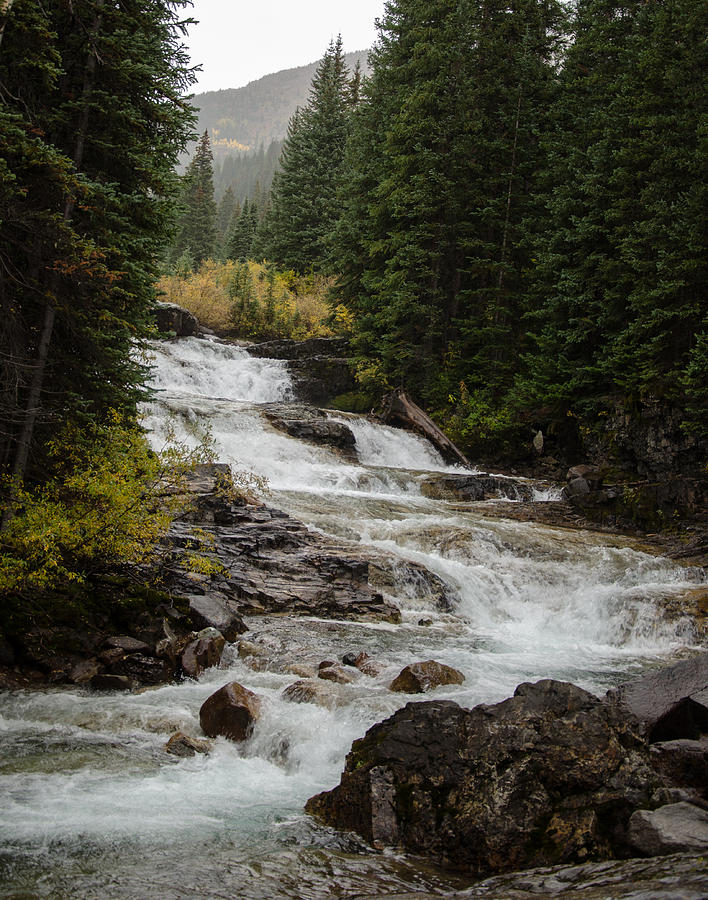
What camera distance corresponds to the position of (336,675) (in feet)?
23.7

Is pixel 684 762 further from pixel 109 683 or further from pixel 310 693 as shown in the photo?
pixel 109 683

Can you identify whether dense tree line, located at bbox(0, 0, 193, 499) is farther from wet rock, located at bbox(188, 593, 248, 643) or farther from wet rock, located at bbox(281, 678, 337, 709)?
wet rock, located at bbox(281, 678, 337, 709)

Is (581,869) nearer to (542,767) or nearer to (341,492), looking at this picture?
(542,767)

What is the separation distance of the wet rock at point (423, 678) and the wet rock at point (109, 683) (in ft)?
9.80

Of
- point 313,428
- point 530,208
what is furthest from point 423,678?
point 530,208

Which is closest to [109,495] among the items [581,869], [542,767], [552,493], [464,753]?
[464,753]

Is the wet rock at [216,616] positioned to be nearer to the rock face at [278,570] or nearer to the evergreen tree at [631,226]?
the rock face at [278,570]

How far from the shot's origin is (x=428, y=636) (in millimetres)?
9391

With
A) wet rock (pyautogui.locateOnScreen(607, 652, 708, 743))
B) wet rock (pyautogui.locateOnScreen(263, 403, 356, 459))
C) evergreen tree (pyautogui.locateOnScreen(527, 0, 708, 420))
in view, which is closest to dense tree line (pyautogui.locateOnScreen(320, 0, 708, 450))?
evergreen tree (pyautogui.locateOnScreen(527, 0, 708, 420))

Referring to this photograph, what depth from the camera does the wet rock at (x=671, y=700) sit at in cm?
478

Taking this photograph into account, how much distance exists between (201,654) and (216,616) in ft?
3.13

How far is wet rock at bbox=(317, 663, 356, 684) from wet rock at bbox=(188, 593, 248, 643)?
1.58m

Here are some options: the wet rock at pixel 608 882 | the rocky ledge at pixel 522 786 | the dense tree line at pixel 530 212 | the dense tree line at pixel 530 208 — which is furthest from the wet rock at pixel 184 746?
the dense tree line at pixel 530 208

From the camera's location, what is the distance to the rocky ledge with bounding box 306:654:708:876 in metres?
3.70
